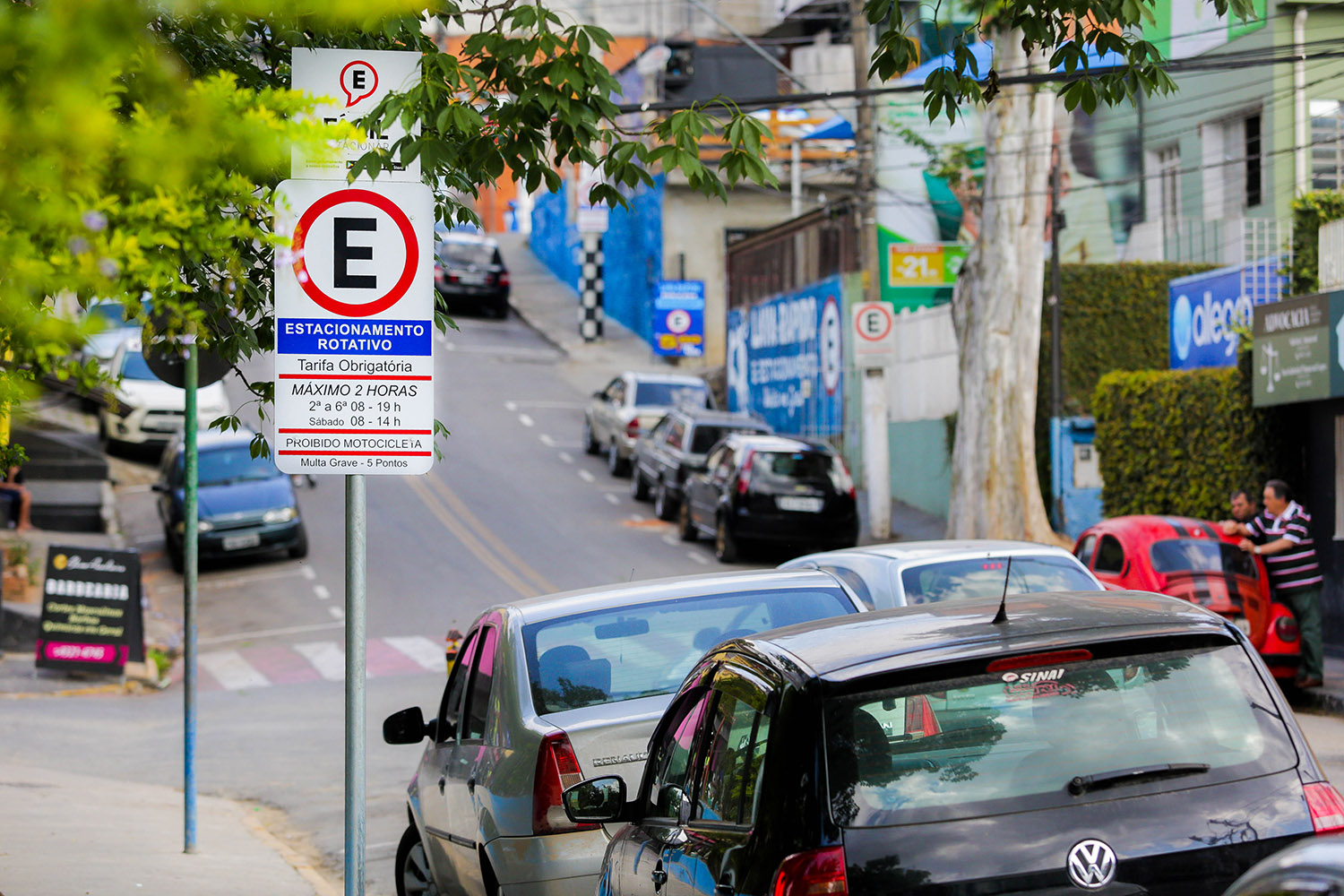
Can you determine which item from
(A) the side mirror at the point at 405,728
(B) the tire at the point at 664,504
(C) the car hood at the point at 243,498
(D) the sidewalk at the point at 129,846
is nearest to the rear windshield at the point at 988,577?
(A) the side mirror at the point at 405,728

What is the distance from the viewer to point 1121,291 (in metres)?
26.4

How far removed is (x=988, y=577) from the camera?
1049 cm

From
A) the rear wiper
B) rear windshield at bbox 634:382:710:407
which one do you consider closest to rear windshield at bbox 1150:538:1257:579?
the rear wiper

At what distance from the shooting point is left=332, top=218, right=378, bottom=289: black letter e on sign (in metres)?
5.15

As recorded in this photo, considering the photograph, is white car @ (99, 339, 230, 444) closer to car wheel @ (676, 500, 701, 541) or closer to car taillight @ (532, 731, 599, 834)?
car wheel @ (676, 500, 701, 541)

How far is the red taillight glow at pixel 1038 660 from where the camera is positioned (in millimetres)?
3748

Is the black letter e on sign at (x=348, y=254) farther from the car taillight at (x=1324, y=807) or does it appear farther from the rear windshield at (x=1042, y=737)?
the car taillight at (x=1324, y=807)

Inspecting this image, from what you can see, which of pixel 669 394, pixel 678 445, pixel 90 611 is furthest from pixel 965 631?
pixel 669 394

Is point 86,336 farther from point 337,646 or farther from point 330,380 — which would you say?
point 337,646

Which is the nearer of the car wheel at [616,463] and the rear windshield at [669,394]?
the car wheel at [616,463]

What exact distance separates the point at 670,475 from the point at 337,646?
29.6 feet

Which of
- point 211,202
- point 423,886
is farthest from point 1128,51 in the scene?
point 423,886

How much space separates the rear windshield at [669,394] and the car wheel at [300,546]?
915cm

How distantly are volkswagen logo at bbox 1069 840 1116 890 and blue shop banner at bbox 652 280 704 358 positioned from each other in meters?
39.6
